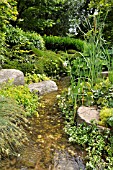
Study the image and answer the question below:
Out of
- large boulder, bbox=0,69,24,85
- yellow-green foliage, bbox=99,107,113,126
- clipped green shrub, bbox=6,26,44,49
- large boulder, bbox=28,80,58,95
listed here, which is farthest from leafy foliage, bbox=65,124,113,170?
clipped green shrub, bbox=6,26,44,49

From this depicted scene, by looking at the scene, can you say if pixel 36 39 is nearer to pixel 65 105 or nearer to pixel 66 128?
pixel 65 105

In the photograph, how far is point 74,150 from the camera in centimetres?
269

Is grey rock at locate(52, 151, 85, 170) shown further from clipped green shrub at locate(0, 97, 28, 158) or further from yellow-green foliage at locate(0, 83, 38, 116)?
yellow-green foliage at locate(0, 83, 38, 116)

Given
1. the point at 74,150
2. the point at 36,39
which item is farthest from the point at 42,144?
the point at 36,39

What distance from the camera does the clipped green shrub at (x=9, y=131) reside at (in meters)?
2.41

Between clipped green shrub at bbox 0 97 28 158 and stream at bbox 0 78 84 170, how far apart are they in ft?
0.27

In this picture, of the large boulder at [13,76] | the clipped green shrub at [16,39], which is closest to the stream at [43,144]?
the large boulder at [13,76]

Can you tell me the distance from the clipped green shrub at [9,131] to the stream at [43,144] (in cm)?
8

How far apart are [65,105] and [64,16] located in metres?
8.60

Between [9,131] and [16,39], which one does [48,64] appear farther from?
[9,131]

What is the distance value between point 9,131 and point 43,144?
476mm

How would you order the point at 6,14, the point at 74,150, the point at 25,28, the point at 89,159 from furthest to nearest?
the point at 25,28 < the point at 6,14 < the point at 74,150 < the point at 89,159

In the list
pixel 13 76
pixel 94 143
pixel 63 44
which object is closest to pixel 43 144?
pixel 94 143

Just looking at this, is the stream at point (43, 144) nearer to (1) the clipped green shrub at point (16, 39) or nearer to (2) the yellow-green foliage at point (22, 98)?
(2) the yellow-green foliage at point (22, 98)
